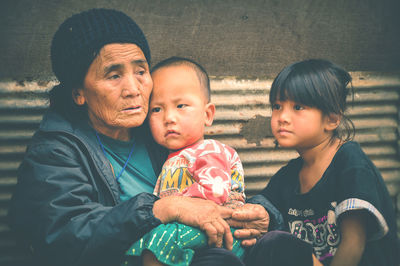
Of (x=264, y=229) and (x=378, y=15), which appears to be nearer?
(x=264, y=229)

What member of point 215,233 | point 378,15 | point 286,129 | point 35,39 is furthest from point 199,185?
point 378,15

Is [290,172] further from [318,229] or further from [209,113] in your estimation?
[209,113]

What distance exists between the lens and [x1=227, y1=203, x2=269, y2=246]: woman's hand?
6.19 feet

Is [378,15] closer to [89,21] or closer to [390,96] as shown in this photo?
[390,96]

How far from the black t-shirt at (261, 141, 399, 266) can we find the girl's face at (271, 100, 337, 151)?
6.6 inches

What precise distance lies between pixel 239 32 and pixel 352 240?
184 cm

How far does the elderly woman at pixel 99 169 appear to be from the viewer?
1.63 m

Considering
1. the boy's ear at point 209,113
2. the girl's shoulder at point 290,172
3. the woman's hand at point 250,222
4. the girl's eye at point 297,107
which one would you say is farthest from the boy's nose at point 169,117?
the girl's shoulder at point 290,172

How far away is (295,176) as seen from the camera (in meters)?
2.41

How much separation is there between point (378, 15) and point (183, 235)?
2608 mm

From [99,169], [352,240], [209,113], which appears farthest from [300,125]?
[99,169]

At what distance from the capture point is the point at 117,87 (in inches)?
79.5

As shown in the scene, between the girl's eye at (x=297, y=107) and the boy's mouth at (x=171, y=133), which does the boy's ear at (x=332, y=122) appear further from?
the boy's mouth at (x=171, y=133)

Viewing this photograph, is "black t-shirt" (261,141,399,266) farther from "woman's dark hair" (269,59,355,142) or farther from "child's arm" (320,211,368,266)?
→ "woman's dark hair" (269,59,355,142)
